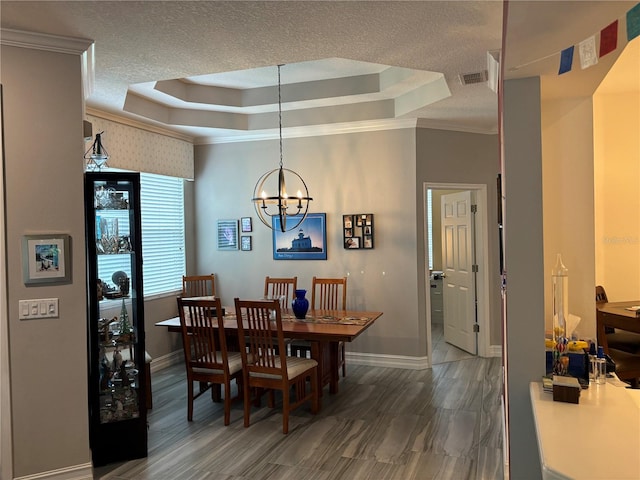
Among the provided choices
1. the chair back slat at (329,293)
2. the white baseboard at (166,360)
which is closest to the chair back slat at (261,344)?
the chair back slat at (329,293)

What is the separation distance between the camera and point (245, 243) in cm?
632

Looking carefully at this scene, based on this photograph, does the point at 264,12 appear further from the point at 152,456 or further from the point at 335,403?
the point at 335,403

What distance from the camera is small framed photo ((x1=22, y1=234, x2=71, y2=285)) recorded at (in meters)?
2.91

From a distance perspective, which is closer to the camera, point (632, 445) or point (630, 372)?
point (632, 445)

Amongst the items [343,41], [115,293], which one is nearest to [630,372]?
[343,41]

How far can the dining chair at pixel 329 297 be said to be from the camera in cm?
524

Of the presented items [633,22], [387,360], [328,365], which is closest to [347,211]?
[387,360]

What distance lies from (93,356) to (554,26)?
3231 millimetres

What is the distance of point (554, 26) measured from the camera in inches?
74.7

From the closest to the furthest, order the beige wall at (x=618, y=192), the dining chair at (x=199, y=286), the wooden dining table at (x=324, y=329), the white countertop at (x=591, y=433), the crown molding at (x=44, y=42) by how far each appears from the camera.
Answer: the white countertop at (x=591, y=433) < the crown molding at (x=44, y=42) < the wooden dining table at (x=324, y=329) < the beige wall at (x=618, y=192) < the dining chair at (x=199, y=286)

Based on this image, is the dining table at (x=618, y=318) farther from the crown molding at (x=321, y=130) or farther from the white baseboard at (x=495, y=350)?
the crown molding at (x=321, y=130)

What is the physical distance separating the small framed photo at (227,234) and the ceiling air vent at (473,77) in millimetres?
3455

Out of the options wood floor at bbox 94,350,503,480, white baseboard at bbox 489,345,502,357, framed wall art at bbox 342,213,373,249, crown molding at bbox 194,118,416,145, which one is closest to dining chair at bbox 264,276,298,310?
framed wall art at bbox 342,213,373,249

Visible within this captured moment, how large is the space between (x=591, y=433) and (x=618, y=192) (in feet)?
12.6
